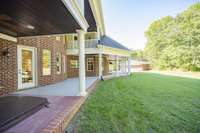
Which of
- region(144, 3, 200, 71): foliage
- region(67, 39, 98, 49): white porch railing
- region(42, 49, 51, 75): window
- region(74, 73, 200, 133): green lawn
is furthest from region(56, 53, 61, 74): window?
region(144, 3, 200, 71): foliage

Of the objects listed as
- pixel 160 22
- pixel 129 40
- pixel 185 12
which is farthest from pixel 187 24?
pixel 129 40

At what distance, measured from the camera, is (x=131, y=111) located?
5.39 m

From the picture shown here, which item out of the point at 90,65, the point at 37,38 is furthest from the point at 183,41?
the point at 37,38

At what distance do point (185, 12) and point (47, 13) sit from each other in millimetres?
32409

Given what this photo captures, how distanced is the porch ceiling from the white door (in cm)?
162

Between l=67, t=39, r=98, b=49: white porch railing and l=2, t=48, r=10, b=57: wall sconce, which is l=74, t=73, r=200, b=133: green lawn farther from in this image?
l=67, t=39, r=98, b=49: white porch railing

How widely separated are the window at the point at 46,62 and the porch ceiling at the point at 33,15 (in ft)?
11.0

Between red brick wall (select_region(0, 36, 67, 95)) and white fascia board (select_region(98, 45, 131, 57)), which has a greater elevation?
white fascia board (select_region(98, 45, 131, 57))

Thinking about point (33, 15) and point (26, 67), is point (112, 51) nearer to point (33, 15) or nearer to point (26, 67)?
point (26, 67)

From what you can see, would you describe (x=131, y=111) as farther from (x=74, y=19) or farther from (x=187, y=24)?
(x=187, y=24)

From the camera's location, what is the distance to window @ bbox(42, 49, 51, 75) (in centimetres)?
962

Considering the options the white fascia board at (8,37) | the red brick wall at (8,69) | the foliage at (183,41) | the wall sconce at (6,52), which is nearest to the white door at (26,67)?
the red brick wall at (8,69)

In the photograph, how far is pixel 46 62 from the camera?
1002cm

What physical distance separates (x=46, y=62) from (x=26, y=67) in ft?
6.34
